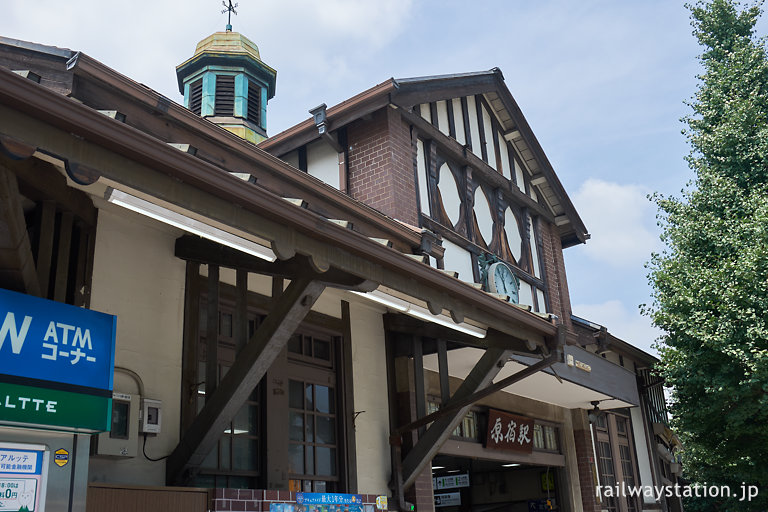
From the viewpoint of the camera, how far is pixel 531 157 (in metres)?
14.2

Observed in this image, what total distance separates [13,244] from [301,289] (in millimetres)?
2252

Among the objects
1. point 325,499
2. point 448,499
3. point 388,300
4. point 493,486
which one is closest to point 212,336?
point 388,300

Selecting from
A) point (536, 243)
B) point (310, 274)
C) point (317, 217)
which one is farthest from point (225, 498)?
point (536, 243)

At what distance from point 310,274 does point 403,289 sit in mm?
868

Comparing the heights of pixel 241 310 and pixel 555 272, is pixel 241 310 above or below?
below

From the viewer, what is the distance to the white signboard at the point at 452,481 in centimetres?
1500

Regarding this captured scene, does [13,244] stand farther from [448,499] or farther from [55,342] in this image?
[448,499]

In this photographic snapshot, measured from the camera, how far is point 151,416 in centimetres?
584

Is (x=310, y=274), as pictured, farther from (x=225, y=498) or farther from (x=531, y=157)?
(x=531, y=157)

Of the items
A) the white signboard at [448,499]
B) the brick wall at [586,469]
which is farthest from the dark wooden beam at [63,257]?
the white signboard at [448,499]

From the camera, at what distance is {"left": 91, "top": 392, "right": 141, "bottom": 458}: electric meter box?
5373 millimetres

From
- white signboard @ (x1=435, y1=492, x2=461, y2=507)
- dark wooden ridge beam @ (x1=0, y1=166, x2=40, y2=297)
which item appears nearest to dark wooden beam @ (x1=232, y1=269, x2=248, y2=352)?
dark wooden ridge beam @ (x1=0, y1=166, x2=40, y2=297)

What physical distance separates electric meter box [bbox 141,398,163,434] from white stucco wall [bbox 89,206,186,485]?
0.12m

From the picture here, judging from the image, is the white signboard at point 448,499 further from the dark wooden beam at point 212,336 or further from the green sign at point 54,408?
the green sign at point 54,408
